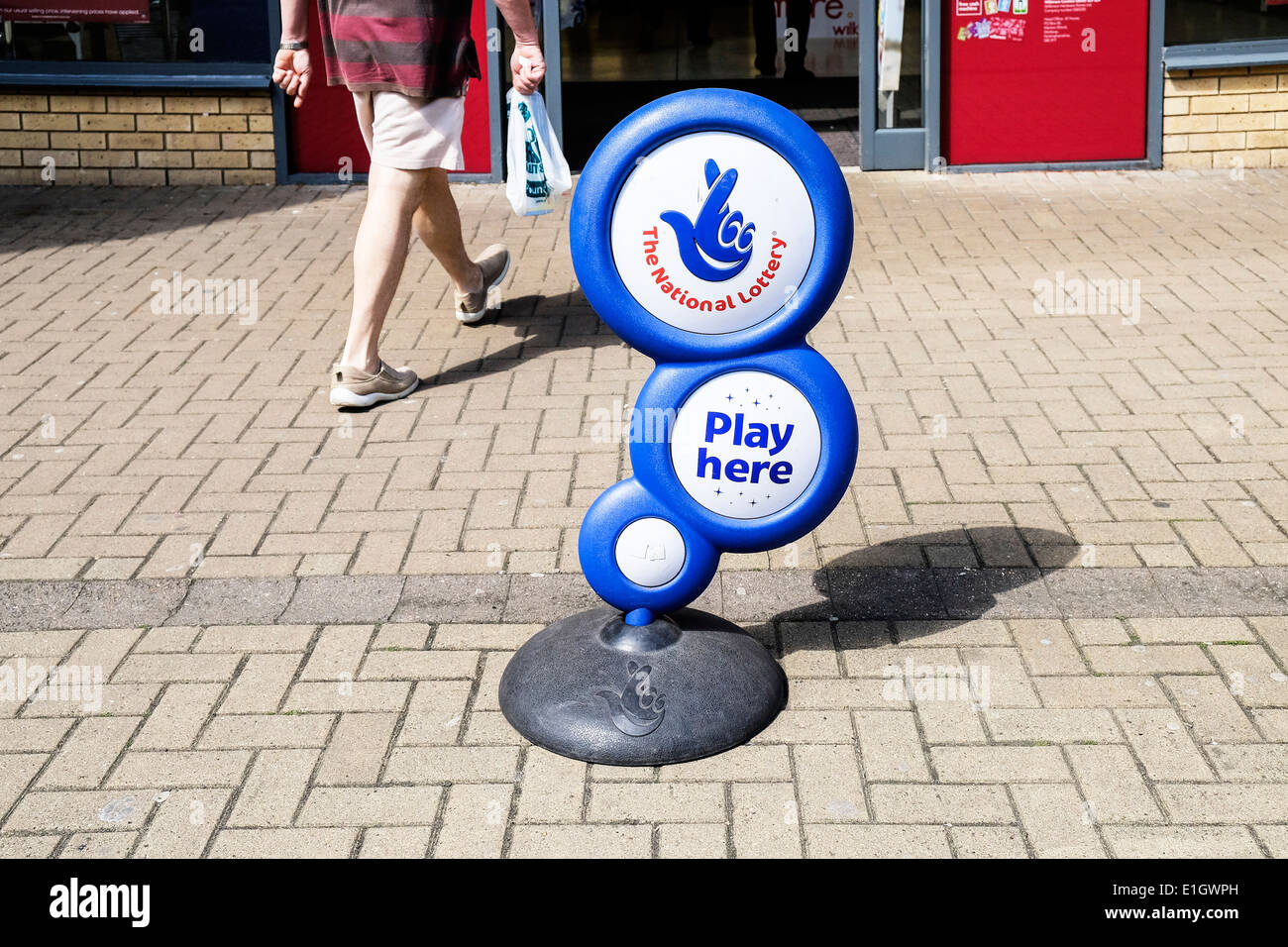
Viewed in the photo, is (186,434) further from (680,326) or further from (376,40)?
(680,326)

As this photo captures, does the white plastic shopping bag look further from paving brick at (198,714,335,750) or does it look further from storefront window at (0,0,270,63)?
storefront window at (0,0,270,63)

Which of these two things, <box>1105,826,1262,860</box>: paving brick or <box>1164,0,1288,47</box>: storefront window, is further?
<box>1164,0,1288,47</box>: storefront window

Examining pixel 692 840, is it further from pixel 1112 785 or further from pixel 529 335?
pixel 529 335

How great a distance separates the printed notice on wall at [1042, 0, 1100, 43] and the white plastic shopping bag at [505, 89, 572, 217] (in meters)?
4.17

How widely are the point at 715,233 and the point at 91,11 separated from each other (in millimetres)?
6919

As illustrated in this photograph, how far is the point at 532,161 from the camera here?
587 cm

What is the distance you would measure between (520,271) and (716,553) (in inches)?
165

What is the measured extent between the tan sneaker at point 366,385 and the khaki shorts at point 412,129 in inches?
30.7

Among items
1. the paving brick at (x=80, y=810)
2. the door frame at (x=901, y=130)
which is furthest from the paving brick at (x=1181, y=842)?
the door frame at (x=901, y=130)

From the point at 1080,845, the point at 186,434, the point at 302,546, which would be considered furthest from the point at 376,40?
the point at 1080,845

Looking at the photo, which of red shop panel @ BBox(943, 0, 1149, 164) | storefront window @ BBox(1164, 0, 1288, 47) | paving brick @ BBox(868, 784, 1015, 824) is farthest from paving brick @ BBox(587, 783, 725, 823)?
storefront window @ BBox(1164, 0, 1288, 47)

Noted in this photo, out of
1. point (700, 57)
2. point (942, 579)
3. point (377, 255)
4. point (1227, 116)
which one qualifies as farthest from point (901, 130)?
point (700, 57)

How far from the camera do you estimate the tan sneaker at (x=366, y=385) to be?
219 inches

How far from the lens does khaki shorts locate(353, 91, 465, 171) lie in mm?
5582
